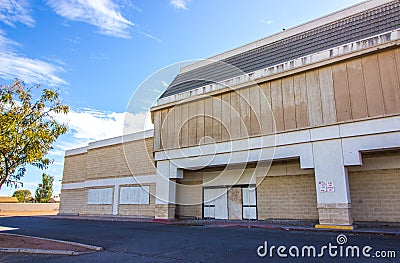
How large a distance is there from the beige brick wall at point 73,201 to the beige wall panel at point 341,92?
2272 cm

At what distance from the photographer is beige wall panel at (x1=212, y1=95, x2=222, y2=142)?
1628cm

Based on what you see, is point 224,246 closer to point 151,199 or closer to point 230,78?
point 230,78

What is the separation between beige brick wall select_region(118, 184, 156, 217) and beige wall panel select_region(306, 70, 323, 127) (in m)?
12.2

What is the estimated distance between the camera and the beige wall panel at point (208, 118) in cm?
1666

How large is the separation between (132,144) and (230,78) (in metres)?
10.9

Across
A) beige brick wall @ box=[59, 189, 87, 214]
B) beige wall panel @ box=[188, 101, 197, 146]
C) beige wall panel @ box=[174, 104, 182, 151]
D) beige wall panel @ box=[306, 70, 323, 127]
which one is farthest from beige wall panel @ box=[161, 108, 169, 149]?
beige brick wall @ box=[59, 189, 87, 214]

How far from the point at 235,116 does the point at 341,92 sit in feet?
17.0

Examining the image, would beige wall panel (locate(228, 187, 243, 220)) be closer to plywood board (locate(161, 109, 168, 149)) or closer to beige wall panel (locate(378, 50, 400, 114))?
plywood board (locate(161, 109, 168, 149))

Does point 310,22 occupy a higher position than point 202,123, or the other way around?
point 310,22

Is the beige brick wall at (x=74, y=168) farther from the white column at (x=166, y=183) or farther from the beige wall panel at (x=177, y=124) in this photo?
the beige wall panel at (x=177, y=124)

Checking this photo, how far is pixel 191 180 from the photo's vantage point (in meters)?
20.0

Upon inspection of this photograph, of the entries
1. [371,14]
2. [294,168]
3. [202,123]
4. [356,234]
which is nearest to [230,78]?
[202,123]

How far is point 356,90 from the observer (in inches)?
489

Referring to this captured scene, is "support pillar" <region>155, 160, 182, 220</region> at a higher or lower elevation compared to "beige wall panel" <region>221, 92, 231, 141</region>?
lower
